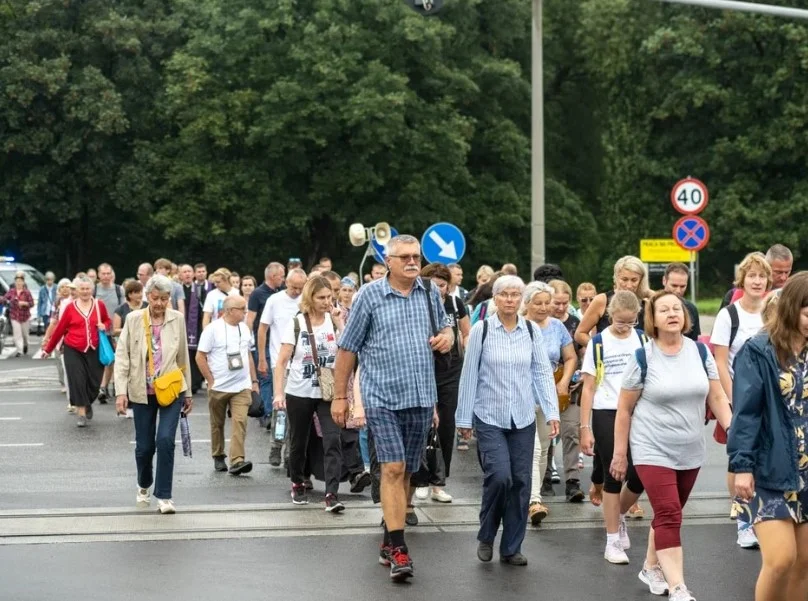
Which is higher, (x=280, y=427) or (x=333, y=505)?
(x=280, y=427)

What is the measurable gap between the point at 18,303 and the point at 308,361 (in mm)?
20003

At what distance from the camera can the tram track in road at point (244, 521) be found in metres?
9.82

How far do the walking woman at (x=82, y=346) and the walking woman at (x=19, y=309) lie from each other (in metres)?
12.7

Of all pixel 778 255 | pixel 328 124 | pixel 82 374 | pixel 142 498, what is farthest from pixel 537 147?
pixel 328 124

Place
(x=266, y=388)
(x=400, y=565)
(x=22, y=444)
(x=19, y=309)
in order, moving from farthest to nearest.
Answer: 1. (x=19, y=309)
2. (x=22, y=444)
3. (x=266, y=388)
4. (x=400, y=565)

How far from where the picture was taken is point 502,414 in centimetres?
882

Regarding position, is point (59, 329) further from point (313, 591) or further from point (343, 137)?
point (343, 137)

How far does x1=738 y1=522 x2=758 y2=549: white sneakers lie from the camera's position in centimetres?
924

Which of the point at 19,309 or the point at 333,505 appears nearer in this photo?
the point at 333,505

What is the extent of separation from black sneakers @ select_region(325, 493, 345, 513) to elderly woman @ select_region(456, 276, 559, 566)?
200 cm

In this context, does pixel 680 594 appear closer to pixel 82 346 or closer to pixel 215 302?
pixel 82 346

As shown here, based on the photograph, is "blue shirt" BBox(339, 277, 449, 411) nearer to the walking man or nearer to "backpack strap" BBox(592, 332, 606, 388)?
"backpack strap" BBox(592, 332, 606, 388)

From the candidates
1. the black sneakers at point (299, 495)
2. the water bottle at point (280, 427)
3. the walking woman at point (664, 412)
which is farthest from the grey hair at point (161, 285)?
the walking woman at point (664, 412)

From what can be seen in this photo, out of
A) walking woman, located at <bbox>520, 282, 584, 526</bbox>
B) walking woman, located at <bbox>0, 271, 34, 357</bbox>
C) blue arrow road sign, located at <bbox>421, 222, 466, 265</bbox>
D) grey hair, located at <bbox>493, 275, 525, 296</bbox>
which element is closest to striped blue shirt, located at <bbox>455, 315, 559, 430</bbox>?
grey hair, located at <bbox>493, 275, 525, 296</bbox>
